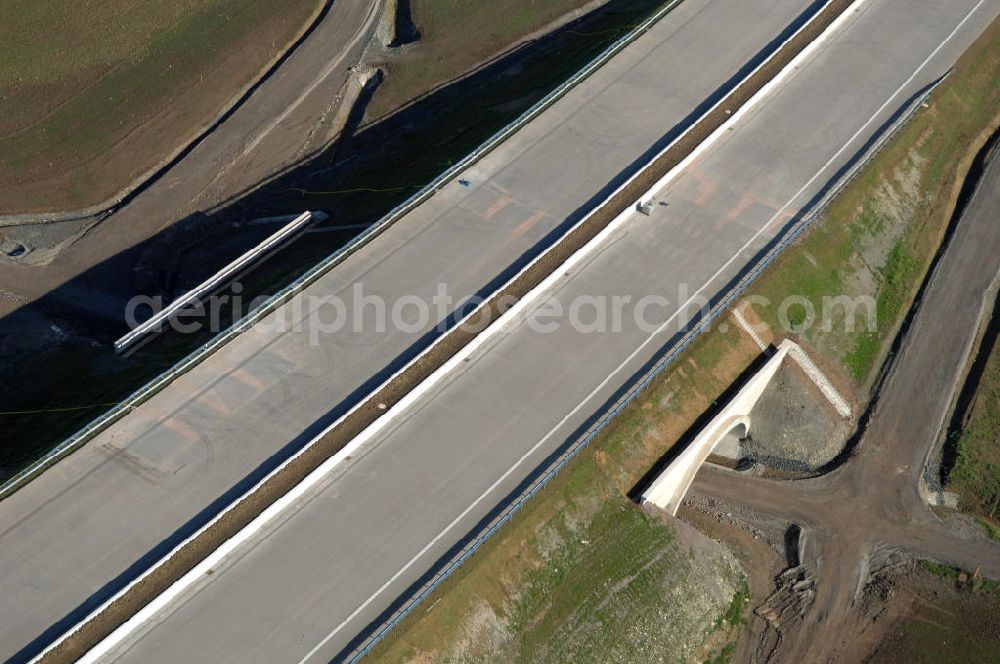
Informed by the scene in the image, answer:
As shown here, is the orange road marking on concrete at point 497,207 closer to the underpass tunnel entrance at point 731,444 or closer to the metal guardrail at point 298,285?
the metal guardrail at point 298,285

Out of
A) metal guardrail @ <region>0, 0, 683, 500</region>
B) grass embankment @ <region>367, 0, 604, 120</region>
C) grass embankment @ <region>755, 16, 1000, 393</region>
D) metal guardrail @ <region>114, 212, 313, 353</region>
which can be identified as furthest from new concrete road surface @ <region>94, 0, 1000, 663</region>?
grass embankment @ <region>367, 0, 604, 120</region>

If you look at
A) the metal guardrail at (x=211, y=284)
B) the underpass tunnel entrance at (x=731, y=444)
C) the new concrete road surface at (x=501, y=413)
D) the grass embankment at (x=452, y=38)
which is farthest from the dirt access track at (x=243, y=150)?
the underpass tunnel entrance at (x=731, y=444)

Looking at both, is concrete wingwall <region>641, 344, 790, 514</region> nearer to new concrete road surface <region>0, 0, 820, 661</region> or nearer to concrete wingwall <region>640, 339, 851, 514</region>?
concrete wingwall <region>640, 339, 851, 514</region>

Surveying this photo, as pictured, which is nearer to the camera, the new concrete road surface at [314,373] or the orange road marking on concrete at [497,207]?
the new concrete road surface at [314,373]

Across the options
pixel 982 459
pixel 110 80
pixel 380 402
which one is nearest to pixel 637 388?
pixel 380 402

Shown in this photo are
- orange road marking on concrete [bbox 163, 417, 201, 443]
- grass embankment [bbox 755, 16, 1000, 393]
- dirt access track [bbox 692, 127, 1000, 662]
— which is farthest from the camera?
grass embankment [bbox 755, 16, 1000, 393]

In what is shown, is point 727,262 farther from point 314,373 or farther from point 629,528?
point 314,373
